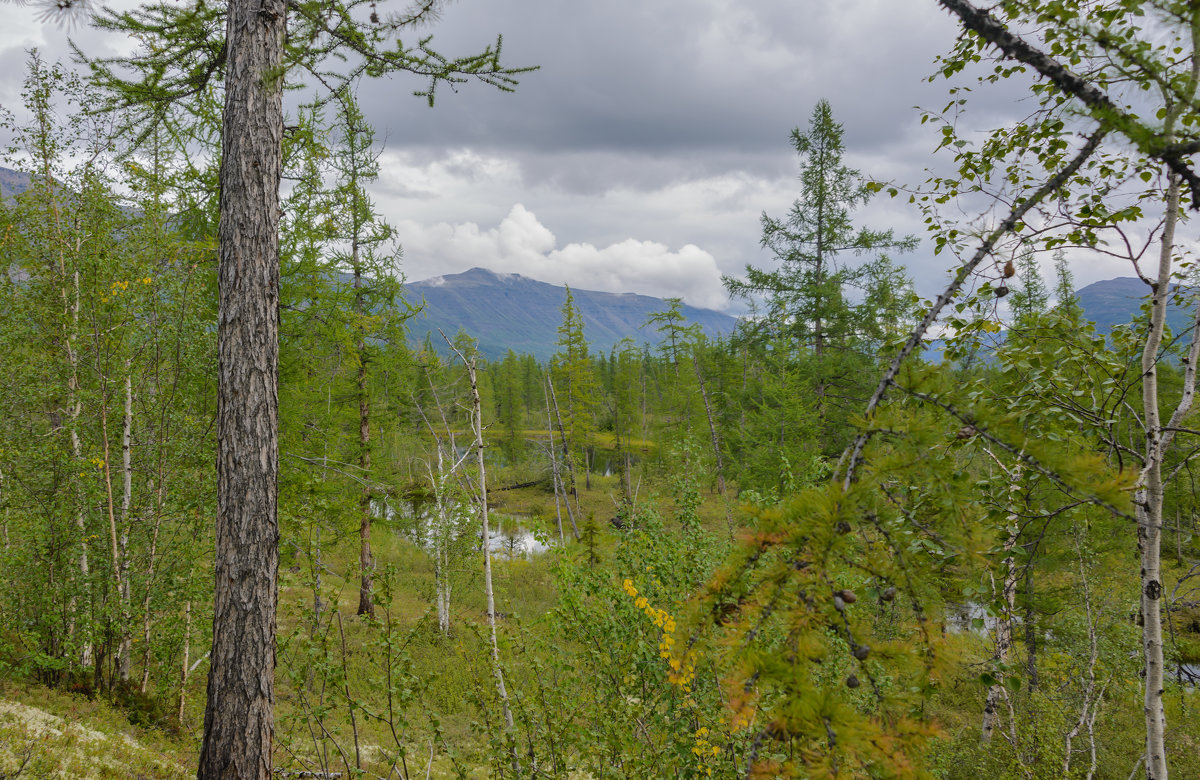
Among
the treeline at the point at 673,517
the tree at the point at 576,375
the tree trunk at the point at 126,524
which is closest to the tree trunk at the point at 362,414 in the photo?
the treeline at the point at 673,517

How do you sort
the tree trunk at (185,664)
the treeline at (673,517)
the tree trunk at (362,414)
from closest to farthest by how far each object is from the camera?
the treeline at (673,517) < the tree trunk at (185,664) < the tree trunk at (362,414)

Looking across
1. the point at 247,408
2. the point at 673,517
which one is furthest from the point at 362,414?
the point at 247,408

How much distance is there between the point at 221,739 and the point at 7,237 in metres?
8.33

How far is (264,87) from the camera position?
3.98 m

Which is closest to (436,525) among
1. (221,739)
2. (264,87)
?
(221,739)

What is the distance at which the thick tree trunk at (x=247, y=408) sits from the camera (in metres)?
3.70

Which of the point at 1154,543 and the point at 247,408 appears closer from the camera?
the point at 1154,543

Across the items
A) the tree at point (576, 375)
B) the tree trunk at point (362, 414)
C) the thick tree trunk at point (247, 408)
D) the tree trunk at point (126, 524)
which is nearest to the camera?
the thick tree trunk at point (247, 408)

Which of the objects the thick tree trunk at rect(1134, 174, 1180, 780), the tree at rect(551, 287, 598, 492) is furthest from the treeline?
the tree at rect(551, 287, 598, 492)

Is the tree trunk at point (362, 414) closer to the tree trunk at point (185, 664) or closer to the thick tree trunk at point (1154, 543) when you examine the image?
the tree trunk at point (185, 664)

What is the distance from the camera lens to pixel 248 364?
12.8ft

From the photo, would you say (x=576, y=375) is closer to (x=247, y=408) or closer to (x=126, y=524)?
(x=126, y=524)

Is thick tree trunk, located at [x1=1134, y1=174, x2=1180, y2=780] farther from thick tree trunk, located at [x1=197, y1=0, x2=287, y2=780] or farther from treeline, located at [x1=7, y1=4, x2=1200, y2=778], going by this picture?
thick tree trunk, located at [x1=197, y1=0, x2=287, y2=780]

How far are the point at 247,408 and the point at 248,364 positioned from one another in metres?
0.32
